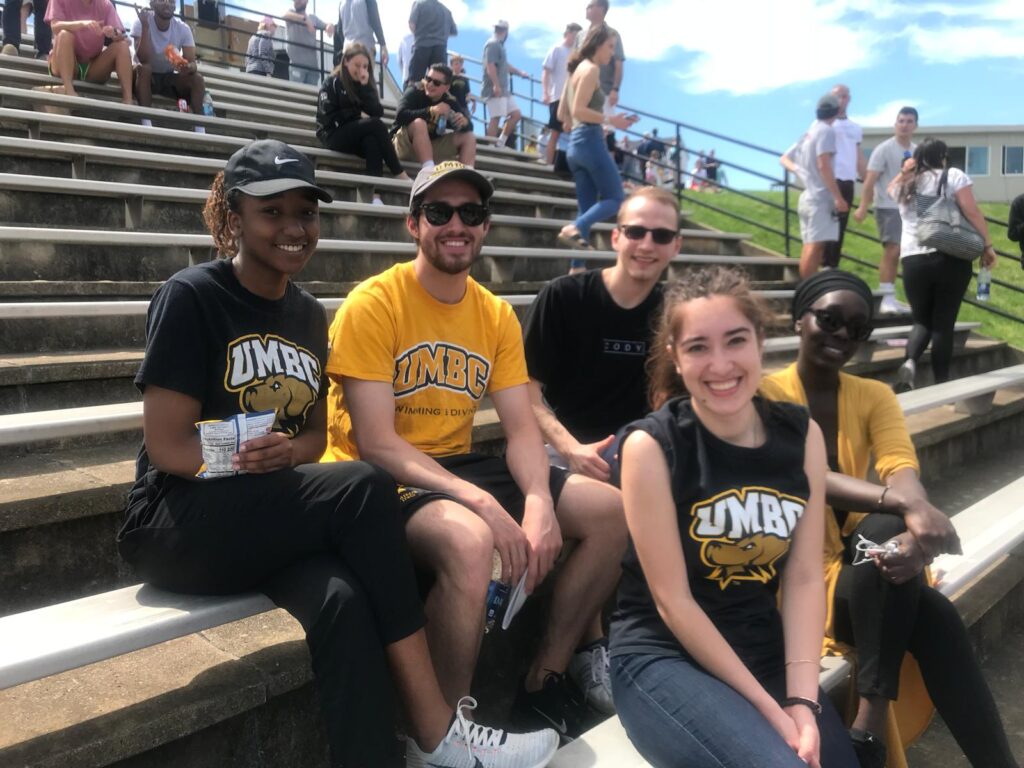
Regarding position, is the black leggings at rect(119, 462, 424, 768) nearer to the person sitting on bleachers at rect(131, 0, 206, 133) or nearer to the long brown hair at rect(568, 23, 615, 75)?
the long brown hair at rect(568, 23, 615, 75)

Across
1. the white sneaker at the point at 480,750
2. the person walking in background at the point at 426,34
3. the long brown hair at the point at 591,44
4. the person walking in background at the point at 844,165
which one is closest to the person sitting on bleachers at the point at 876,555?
the white sneaker at the point at 480,750

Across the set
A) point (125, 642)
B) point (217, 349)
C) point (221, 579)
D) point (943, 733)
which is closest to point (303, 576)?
point (221, 579)

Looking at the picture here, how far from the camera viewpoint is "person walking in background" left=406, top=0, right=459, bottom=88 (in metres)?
8.64

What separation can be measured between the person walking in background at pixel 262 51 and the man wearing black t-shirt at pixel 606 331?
10533 mm

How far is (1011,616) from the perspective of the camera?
3598 millimetres

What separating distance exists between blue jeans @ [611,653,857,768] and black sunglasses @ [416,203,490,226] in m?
1.28

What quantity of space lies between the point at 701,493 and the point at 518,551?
1.60ft

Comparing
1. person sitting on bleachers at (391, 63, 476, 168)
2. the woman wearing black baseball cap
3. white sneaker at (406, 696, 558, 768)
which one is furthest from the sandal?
white sneaker at (406, 696, 558, 768)

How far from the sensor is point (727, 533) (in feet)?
6.53

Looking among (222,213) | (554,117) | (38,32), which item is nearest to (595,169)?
(554,117)

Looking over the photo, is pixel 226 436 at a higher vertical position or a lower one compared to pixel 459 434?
higher

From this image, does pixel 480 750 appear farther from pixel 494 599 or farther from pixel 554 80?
pixel 554 80

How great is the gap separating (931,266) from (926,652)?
3736 millimetres

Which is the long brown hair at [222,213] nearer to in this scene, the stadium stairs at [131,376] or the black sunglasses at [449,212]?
the black sunglasses at [449,212]
